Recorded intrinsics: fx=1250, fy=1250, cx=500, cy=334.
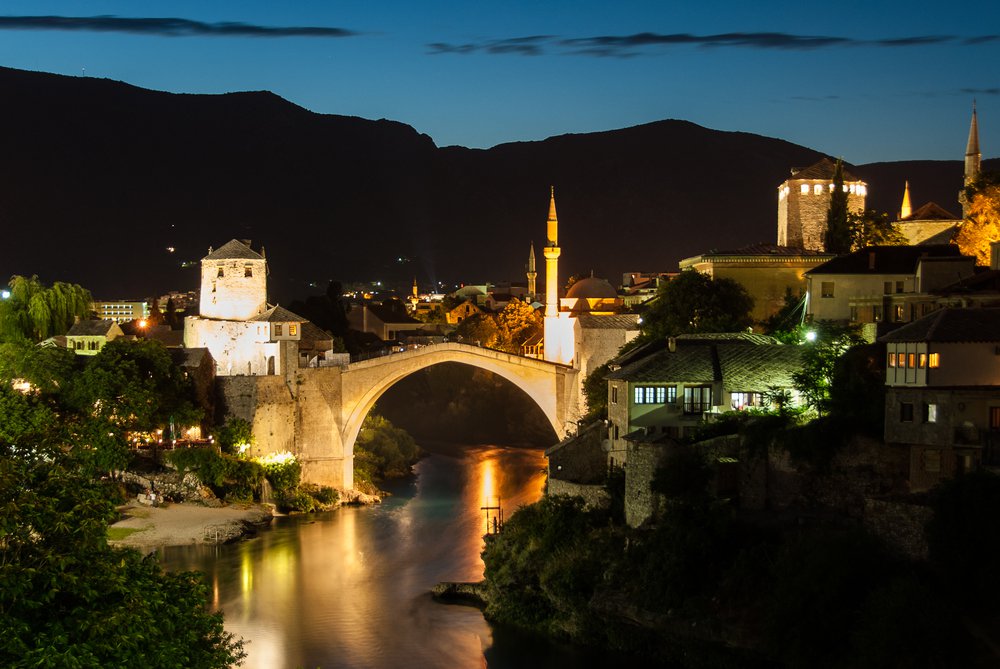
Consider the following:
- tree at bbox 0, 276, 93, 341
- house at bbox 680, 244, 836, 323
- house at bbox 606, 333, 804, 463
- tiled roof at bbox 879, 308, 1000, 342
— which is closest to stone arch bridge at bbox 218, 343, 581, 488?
house at bbox 680, 244, 836, 323

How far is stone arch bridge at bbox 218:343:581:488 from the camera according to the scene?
1662 inches

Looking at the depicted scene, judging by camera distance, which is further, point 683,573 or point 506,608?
point 506,608

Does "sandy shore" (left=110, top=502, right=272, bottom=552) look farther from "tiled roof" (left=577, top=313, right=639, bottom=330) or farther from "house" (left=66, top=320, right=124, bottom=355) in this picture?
"tiled roof" (left=577, top=313, right=639, bottom=330)

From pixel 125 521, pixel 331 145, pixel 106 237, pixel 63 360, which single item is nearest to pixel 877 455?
pixel 125 521

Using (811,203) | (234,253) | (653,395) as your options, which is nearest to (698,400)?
(653,395)

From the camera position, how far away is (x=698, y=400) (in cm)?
2739

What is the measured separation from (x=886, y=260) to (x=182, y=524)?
20545mm

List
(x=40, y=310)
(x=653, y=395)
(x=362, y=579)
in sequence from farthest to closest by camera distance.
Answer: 1. (x=40, y=310)
2. (x=362, y=579)
3. (x=653, y=395)

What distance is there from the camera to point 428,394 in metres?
71.6

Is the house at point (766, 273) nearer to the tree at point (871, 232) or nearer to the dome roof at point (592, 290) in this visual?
the tree at point (871, 232)

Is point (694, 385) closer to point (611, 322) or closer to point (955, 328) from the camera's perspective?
point (955, 328)

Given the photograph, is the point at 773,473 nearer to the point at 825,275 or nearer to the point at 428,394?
the point at 825,275

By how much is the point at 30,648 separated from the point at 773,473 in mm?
15426

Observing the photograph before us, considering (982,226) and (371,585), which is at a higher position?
(982,226)
